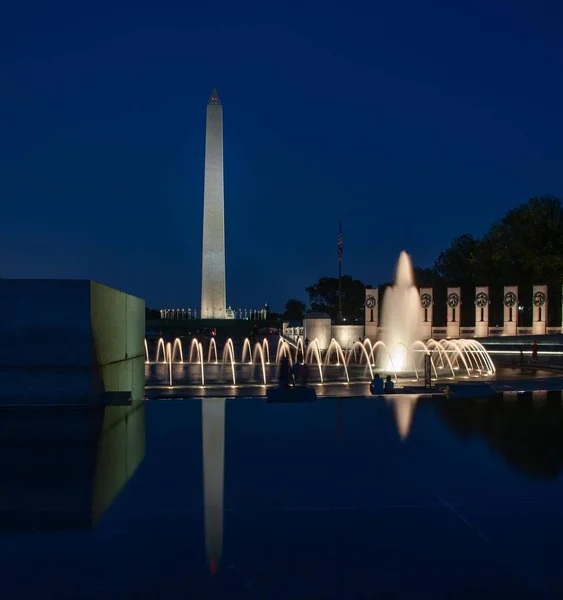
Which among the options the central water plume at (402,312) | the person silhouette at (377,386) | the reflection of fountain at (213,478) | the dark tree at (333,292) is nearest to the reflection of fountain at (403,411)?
the person silhouette at (377,386)

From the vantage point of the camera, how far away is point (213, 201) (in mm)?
50625

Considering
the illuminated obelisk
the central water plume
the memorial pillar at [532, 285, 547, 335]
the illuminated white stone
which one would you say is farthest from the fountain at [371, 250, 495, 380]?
the illuminated obelisk

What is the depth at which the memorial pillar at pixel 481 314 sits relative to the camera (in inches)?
1425

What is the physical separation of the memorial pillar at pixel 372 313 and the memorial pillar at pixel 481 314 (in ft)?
18.8

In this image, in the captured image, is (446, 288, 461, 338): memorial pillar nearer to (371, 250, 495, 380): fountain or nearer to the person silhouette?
(371, 250, 495, 380): fountain

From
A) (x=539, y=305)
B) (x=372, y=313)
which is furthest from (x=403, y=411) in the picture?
(x=539, y=305)

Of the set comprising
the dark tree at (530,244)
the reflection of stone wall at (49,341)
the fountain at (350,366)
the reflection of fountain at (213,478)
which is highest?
the dark tree at (530,244)

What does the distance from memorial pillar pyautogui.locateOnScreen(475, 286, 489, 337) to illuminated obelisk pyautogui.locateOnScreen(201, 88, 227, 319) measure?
72.3 feet

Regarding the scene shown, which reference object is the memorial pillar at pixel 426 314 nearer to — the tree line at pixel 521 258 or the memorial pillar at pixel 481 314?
the memorial pillar at pixel 481 314

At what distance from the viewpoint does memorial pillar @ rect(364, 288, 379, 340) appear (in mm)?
35656

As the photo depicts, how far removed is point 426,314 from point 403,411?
2933cm

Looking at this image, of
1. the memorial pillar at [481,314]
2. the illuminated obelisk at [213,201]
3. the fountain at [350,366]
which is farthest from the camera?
the illuminated obelisk at [213,201]

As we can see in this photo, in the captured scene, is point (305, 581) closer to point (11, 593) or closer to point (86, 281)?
point (11, 593)

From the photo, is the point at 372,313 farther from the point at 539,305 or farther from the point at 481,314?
the point at 539,305
